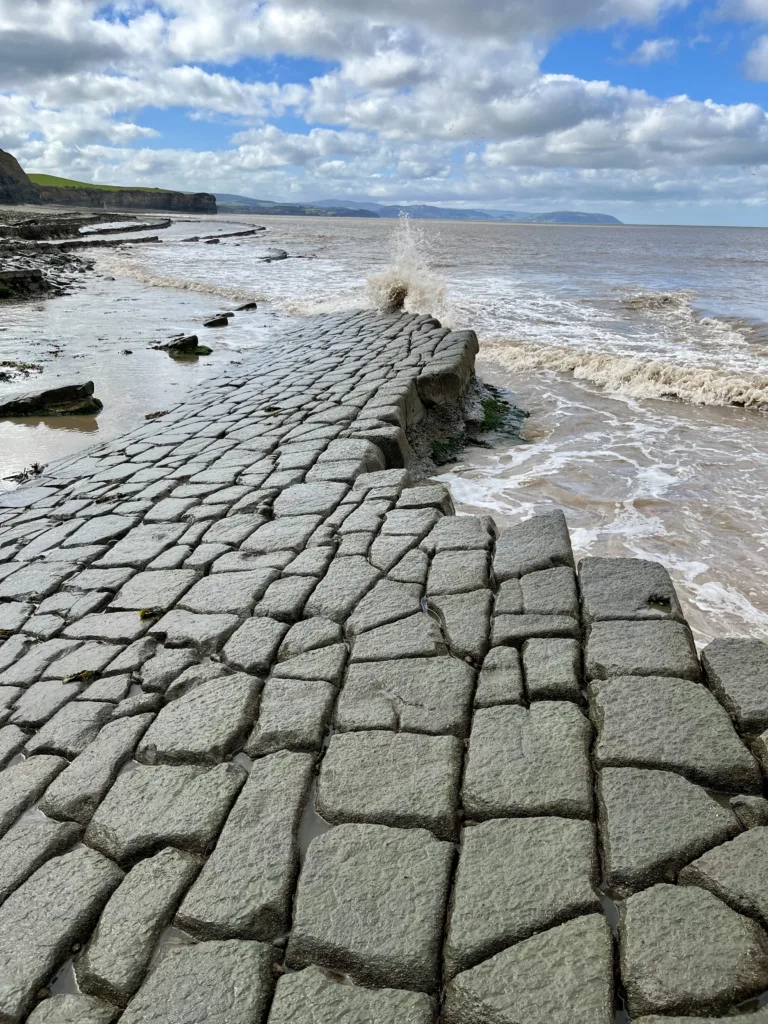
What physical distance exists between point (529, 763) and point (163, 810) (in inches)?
46.9

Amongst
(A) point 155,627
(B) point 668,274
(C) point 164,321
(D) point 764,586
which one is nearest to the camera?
(A) point 155,627

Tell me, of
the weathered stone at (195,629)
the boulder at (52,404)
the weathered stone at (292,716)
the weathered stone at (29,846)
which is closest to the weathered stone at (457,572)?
the weathered stone at (292,716)

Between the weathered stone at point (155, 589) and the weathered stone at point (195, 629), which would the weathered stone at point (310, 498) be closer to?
the weathered stone at point (155, 589)

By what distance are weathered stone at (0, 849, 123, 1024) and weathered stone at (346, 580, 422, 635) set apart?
4.44 ft

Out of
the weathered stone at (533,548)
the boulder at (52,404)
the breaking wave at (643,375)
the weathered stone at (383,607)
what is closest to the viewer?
the weathered stone at (383,607)

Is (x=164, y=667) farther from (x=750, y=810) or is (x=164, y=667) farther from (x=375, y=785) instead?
(x=750, y=810)

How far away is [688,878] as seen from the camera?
181 centimetres

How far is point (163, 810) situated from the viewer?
87.7 inches

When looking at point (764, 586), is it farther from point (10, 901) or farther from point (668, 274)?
point (668, 274)

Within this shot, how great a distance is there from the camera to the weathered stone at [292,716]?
96.7 inches

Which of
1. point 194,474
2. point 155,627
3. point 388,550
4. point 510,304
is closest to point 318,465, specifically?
point 194,474

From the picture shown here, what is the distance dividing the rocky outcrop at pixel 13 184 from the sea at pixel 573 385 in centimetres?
7229

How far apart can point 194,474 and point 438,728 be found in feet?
11.2

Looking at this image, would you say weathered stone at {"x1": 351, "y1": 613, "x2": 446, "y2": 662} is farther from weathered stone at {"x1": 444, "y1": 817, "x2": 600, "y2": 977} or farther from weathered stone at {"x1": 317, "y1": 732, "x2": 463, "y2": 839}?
weathered stone at {"x1": 444, "y1": 817, "x2": 600, "y2": 977}
